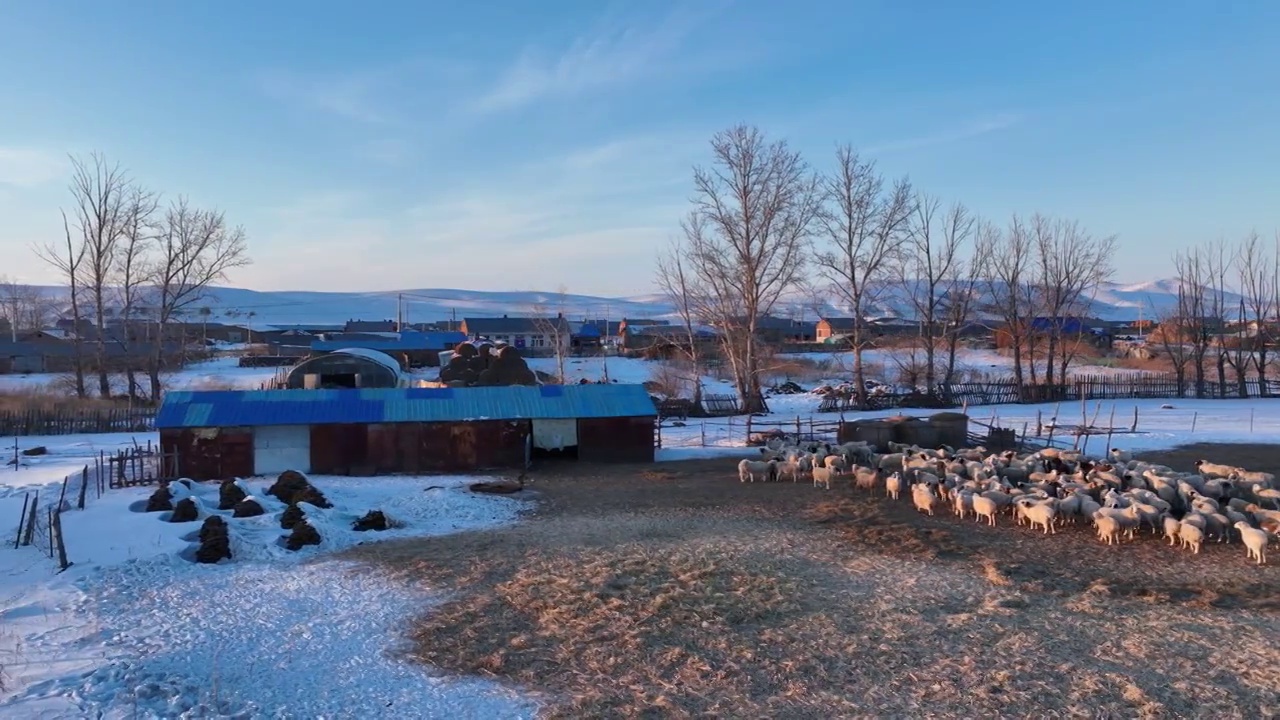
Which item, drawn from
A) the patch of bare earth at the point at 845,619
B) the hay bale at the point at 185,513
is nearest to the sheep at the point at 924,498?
the patch of bare earth at the point at 845,619

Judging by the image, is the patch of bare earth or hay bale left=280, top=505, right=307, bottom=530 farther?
hay bale left=280, top=505, right=307, bottom=530

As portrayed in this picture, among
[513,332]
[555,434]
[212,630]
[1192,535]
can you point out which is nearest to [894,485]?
[1192,535]

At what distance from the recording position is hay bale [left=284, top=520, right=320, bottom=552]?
16.4 m

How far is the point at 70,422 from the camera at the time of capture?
111 ft

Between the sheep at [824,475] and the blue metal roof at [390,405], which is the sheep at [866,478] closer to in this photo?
the sheep at [824,475]

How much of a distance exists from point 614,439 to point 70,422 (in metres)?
22.3

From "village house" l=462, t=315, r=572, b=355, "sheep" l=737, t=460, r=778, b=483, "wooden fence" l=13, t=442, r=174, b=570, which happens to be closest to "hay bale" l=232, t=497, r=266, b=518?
"wooden fence" l=13, t=442, r=174, b=570

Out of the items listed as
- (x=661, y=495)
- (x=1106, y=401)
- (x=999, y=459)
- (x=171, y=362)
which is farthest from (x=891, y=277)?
(x=171, y=362)

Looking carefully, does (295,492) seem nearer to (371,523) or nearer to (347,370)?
(371,523)

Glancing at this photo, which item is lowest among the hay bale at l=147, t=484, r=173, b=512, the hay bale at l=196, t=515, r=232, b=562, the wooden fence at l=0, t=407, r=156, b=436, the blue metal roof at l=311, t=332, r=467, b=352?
the hay bale at l=196, t=515, r=232, b=562

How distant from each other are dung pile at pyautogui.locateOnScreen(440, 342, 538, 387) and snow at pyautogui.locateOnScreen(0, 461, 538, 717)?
758 inches

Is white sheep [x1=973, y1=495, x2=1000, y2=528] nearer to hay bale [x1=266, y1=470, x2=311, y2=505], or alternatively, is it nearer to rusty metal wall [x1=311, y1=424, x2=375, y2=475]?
hay bale [x1=266, y1=470, x2=311, y2=505]

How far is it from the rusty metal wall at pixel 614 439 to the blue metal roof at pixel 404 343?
161ft

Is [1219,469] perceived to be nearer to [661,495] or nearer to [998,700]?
[661,495]
